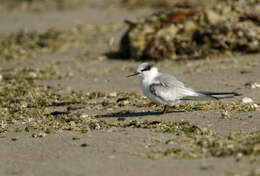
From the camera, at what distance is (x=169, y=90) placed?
5.59 meters

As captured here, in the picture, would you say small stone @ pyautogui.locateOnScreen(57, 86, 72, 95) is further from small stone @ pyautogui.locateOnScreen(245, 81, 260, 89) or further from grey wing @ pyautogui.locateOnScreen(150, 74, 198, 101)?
small stone @ pyautogui.locateOnScreen(245, 81, 260, 89)

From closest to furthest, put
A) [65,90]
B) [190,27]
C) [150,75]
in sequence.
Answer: [150,75] < [65,90] < [190,27]

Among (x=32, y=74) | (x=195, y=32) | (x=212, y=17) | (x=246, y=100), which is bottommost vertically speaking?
(x=32, y=74)

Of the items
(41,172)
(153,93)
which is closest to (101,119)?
(153,93)

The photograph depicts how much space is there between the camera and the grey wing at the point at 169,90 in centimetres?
555

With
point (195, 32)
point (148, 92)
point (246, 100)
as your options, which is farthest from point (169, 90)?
point (195, 32)

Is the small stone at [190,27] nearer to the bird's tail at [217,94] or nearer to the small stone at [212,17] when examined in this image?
the small stone at [212,17]

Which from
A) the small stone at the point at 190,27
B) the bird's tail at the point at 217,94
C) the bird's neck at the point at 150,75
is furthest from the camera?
the small stone at the point at 190,27

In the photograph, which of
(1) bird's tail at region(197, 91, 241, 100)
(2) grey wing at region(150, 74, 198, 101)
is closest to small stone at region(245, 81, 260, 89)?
(1) bird's tail at region(197, 91, 241, 100)

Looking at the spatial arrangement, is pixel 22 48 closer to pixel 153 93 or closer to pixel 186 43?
pixel 186 43

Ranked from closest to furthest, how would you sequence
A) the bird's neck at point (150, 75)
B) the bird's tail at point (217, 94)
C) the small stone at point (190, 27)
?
the bird's tail at point (217, 94)
the bird's neck at point (150, 75)
the small stone at point (190, 27)

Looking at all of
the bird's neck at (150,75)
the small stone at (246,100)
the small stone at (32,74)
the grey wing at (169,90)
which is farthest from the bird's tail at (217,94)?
the small stone at (32,74)

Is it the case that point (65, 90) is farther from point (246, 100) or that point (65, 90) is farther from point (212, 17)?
point (212, 17)

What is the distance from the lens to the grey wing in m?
5.55
